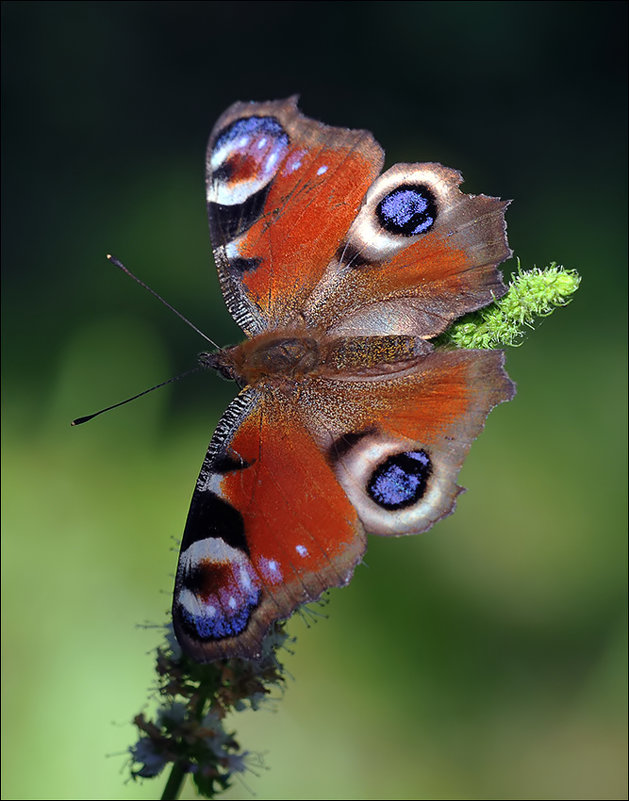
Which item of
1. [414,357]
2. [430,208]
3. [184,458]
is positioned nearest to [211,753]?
[414,357]

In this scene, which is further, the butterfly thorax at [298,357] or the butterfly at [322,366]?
the butterfly thorax at [298,357]

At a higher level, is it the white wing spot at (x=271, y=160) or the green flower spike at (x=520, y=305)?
the white wing spot at (x=271, y=160)

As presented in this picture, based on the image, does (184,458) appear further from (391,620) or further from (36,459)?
(391,620)

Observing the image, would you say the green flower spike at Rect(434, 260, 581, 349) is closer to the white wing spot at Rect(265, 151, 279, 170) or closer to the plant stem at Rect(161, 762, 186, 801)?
the white wing spot at Rect(265, 151, 279, 170)

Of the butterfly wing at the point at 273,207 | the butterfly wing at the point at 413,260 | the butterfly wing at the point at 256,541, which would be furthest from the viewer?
the butterfly wing at the point at 273,207

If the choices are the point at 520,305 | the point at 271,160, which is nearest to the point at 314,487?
the point at 520,305

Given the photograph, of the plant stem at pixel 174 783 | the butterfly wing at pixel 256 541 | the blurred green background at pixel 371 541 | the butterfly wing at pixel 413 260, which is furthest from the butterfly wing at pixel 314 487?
the blurred green background at pixel 371 541

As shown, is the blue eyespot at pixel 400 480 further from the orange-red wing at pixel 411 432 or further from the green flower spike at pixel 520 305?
the green flower spike at pixel 520 305
